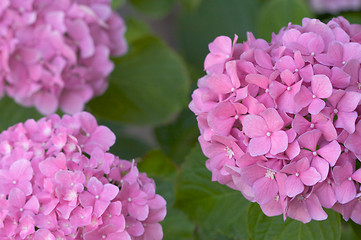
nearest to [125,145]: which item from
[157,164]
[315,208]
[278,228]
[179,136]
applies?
[179,136]

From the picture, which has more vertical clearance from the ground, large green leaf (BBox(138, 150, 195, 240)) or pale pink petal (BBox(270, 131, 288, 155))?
pale pink petal (BBox(270, 131, 288, 155))

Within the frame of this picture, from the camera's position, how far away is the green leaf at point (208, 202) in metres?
0.82

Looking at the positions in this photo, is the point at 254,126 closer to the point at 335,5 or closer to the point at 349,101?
the point at 349,101

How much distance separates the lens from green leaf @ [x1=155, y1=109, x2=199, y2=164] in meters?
1.20

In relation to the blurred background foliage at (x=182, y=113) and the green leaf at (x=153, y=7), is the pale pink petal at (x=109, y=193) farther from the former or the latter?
the green leaf at (x=153, y=7)

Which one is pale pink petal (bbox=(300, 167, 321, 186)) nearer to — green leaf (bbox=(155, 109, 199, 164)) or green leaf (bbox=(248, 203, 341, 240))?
green leaf (bbox=(248, 203, 341, 240))

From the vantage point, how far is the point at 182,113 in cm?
133

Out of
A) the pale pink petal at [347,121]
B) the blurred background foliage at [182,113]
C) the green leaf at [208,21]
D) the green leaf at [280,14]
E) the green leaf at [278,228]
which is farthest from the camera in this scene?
the green leaf at [208,21]

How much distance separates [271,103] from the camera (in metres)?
0.61

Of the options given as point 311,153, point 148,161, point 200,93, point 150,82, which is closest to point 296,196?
point 311,153

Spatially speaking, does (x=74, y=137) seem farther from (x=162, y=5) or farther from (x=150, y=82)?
(x=162, y=5)

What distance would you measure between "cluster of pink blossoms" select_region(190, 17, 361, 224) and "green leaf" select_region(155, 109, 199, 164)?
1.80ft

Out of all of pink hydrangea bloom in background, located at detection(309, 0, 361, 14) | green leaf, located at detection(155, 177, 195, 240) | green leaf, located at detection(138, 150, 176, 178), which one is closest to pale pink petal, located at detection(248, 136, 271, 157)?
green leaf, located at detection(155, 177, 195, 240)

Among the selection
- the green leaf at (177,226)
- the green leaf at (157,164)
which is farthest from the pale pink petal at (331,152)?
the green leaf at (157,164)
